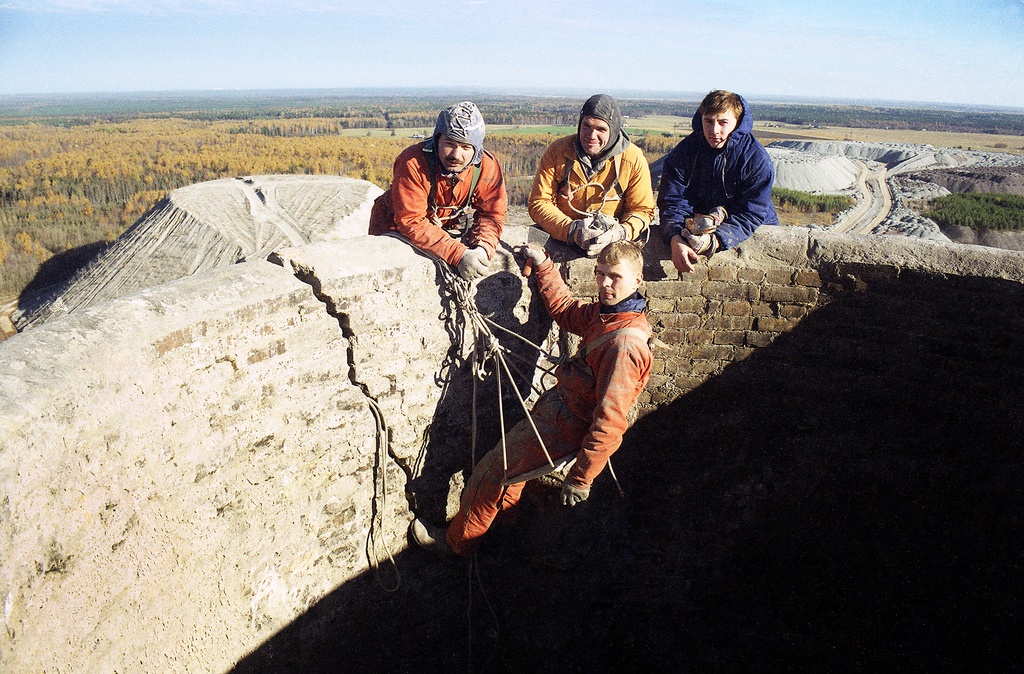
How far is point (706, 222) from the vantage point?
145 inches

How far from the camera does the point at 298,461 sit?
9.95 ft

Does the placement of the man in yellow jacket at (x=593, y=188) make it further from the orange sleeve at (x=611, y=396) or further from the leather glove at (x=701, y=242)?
the orange sleeve at (x=611, y=396)

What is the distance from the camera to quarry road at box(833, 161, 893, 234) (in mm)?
29766

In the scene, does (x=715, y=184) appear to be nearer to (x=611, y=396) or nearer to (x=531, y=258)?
(x=531, y=258)

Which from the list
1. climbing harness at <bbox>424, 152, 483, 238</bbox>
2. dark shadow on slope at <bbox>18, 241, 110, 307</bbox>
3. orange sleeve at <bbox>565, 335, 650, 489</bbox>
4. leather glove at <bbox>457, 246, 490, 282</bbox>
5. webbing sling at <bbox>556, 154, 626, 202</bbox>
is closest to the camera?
orange sleeve at <bbox>565, 335, 650, 489</bbox>

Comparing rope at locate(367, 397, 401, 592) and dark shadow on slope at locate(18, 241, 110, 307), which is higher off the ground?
rope at locate(367, 397, 401, 592)

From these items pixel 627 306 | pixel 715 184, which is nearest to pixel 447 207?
pixel 627 306

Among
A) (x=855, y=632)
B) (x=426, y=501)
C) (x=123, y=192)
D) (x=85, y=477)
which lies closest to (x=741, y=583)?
(x=855, y=632)

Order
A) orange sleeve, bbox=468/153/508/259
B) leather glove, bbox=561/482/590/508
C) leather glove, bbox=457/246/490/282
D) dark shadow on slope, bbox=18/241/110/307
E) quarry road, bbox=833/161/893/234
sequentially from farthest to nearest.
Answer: quarry road, bbox=833/161/893/234, dark shadow on slope, bbox=18/241/110/307, orange sleeve, bbox=468/153/508/259, leather glove, bbox=457/246/490/282, leather glove, bbox=561/482/590/508

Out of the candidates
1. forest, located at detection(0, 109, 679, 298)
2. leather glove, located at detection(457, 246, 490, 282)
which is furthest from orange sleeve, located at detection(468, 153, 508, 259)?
forest, located at detection(0, 109, 679, 298)

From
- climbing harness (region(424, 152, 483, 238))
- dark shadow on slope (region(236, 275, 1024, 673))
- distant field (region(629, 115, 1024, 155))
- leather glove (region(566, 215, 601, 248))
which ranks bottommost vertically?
dark shadow on slope (region(236, 275, 1024, 673))

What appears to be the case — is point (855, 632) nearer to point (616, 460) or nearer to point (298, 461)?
point (616, 460)

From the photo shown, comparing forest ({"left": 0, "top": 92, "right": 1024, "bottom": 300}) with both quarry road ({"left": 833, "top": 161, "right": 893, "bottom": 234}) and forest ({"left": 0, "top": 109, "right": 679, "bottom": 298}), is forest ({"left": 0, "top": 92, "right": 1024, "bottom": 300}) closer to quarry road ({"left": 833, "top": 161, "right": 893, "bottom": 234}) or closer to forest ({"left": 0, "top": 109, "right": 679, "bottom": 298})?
Result: forest ({"left": 0, "top": 109, "right": 679, "bottom": 298})

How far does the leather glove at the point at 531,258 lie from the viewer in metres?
3.57
